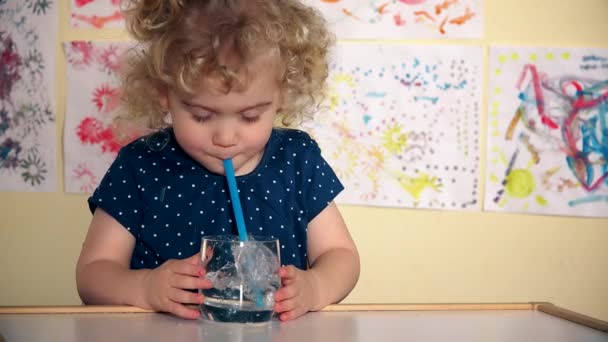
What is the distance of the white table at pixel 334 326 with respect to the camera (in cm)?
67

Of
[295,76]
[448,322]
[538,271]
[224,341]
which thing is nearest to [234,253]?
[224,341]

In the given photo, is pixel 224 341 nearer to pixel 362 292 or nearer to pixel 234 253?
pixel 234 253

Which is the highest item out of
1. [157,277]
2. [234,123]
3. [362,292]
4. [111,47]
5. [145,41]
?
[111,47]

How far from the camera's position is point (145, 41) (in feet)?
3.38

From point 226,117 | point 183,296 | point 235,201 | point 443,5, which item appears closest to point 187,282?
point 183,296

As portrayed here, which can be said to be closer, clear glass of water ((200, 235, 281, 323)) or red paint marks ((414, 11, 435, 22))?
clear glass of water ((200, 235, 281, 323))

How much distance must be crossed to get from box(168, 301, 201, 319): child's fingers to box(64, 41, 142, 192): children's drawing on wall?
3.65 ft

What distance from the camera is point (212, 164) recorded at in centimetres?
98

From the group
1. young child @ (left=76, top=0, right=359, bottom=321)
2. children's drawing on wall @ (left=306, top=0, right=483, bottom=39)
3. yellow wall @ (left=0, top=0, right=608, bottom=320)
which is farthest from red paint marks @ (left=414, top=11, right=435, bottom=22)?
young child @ (left=76, top=0, right=359, bottom=321)

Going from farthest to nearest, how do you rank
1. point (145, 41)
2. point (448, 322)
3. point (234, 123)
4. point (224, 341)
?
point (145, 41) → point (234, 123) → point (448, 322) → point (224, 341)

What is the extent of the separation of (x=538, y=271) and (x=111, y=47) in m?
1.15

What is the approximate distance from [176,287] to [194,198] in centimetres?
30

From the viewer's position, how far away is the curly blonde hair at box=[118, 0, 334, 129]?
0.92 metres

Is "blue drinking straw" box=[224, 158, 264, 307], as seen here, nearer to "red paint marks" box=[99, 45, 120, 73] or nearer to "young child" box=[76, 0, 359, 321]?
"young child" box=[76, 0, 359, 321]
